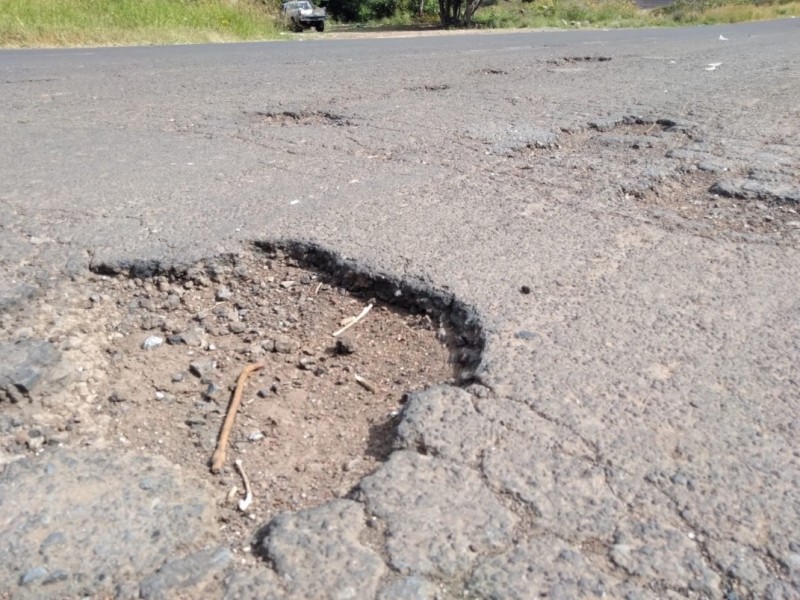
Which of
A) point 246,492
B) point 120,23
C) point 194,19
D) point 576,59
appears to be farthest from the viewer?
point 194,19

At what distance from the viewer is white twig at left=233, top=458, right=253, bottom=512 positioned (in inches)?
66.2

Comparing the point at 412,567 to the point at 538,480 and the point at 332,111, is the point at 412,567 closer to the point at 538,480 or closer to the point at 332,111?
the point at 538,480

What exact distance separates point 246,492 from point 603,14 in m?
27.8

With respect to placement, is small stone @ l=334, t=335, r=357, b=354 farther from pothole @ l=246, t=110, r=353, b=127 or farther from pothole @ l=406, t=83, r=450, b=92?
pothole @ l=406, t=83, r=450, b=92

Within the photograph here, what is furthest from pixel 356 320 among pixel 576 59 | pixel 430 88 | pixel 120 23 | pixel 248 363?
pixel 120 23

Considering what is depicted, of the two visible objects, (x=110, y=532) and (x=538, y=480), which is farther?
(x=538, y=480)

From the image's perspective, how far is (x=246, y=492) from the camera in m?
1.74

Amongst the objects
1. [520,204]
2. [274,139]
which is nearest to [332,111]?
[274,139]

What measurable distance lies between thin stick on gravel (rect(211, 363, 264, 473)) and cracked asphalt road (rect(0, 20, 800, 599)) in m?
0.35

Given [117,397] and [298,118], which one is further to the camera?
[298,118]

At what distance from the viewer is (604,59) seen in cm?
913

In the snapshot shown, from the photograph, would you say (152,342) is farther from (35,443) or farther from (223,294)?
(35,443)

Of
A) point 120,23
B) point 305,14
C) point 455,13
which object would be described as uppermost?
point 120,23

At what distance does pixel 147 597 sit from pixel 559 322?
56.5 inches
